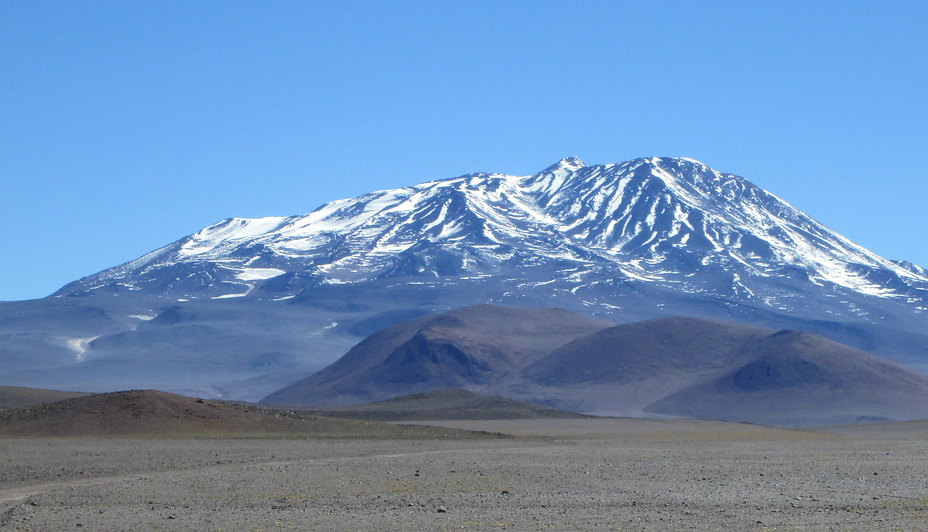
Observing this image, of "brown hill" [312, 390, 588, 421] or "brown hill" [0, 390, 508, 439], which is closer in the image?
"brown hill" [0, 390, 508, 439]

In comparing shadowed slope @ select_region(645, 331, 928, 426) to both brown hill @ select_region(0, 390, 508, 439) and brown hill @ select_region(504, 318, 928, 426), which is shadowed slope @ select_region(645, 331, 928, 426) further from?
brown hill @ select_region(0, 390, 508, 439)

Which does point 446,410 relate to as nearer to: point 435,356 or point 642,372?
point 642,372

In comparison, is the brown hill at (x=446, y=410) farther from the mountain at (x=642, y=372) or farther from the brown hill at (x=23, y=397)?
the mountain at (x=642, y=372)

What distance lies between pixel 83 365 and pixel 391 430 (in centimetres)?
15642

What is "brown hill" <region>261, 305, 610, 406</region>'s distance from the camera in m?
120

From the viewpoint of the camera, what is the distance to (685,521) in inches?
664

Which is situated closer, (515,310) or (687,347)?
(687,347)

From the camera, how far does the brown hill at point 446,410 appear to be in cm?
6500

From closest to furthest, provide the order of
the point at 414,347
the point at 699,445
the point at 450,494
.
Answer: the point at 450,494
the point at 699,445
the point at 414,347

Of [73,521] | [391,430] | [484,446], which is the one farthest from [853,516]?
[391,430]

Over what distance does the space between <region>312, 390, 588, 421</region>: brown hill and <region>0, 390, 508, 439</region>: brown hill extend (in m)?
18.9

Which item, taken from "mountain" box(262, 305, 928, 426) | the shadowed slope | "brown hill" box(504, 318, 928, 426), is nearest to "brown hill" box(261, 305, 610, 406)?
"mountain" box(262, 305, 928, 426)

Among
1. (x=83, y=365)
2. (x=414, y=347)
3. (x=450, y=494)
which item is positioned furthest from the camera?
(x=83, y=365)

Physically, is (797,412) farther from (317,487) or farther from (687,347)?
(317,487)
